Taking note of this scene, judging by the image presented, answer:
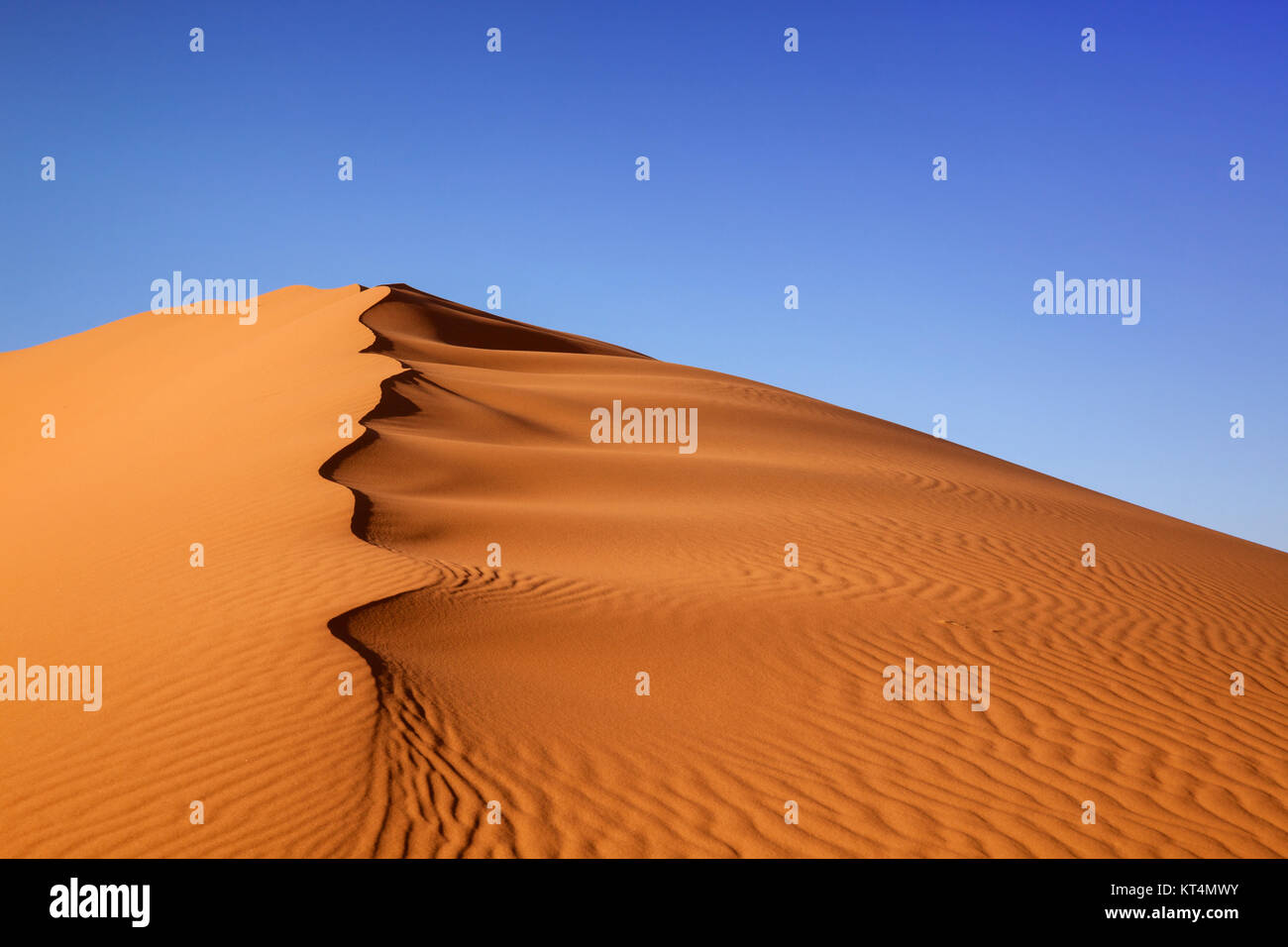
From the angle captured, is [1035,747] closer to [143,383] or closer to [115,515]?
[115,515]

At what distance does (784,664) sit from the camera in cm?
796

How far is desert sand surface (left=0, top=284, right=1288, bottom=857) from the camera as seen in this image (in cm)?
551

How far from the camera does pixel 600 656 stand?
7.92 m

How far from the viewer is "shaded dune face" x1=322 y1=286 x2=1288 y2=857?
567 centimetres

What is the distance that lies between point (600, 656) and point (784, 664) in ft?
4.81

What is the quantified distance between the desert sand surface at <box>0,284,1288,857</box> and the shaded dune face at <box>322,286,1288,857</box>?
34 mm

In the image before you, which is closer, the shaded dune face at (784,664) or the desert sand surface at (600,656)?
the desert sand surface at (600,656)

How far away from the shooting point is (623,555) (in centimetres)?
1060

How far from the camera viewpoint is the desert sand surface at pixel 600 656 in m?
5.51

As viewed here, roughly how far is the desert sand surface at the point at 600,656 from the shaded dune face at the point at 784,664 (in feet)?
0.11

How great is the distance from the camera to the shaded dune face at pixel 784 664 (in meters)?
5.67

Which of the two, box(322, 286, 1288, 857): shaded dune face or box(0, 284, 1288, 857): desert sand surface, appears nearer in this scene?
box(0, 284, 1288, 857): desert sand surface

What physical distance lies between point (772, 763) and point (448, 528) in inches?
218
